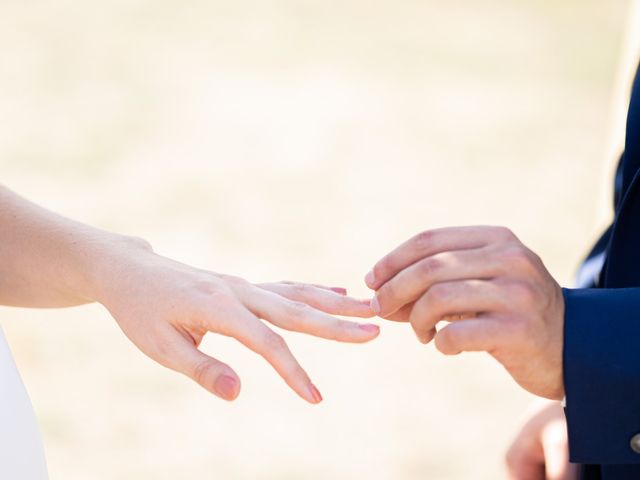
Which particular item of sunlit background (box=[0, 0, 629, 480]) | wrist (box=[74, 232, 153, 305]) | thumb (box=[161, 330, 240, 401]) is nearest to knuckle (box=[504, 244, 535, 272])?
thumb (box=[161, 330, 240, 401])

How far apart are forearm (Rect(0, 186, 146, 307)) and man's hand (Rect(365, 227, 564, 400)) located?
51 cm

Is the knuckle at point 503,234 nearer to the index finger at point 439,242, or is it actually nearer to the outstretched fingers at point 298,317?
the index finger at point 439,242

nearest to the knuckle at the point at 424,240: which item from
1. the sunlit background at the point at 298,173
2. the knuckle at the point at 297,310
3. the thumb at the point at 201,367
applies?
the knuckle at the point at 297,310

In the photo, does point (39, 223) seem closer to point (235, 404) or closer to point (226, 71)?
point (235, 404)

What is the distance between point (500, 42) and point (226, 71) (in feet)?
8.73

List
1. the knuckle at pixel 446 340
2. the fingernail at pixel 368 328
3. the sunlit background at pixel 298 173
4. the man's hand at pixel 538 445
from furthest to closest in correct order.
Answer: the sunlit background at pixel 298 173
the man's hand at pixel 538 445
the fingernail at pixel 368 328
the knuckle at pixel 446 340

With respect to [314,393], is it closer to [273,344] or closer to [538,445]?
[273,344]

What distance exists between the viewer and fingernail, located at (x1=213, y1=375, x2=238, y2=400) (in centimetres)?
156

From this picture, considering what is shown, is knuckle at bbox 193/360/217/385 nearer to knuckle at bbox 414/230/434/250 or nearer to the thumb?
the thumb

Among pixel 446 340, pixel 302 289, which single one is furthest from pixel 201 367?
pixel 446 340

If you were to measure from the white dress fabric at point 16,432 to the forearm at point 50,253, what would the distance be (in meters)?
0.21

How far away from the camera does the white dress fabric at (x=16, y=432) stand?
Result: 5.14ft

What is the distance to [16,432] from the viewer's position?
1.60m

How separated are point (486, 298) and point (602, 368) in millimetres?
214
